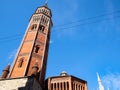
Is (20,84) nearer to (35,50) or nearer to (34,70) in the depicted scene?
(34,70)

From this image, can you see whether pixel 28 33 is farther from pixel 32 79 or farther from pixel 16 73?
pixel 32 79

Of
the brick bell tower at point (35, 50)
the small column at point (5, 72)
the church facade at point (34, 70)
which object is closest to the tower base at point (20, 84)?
the church facade at point (34, 70)

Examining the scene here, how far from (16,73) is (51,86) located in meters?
4.15

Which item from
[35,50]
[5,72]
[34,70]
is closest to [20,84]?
[34,70]

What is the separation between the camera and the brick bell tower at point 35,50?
61.4 feet

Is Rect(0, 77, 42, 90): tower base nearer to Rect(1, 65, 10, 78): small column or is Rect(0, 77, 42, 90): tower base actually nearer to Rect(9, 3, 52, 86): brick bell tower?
Rect(9, 3, 52, 86): brick bell tower

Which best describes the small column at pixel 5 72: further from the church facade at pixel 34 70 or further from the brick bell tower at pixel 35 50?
the brick bell tower at pixel 35 50

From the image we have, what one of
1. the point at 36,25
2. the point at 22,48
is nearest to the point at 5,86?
the point at 22,48

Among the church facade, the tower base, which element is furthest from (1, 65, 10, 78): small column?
the tower base

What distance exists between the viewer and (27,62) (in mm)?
19297

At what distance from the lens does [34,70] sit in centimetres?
1725

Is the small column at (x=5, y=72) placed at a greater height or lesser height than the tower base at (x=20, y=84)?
greater

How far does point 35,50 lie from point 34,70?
4.69 meters

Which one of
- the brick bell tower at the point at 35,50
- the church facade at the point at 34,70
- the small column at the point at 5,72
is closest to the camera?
the church facade at the point at 34,70
